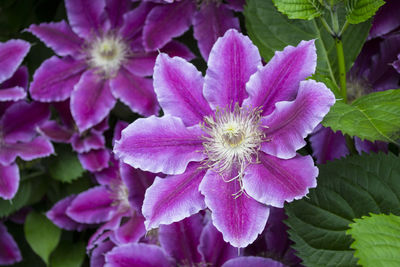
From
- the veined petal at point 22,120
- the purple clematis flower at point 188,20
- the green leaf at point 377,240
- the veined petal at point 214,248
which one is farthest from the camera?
the veined petal at point 22,120

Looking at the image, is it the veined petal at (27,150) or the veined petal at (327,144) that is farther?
the veined petal at (27,150)

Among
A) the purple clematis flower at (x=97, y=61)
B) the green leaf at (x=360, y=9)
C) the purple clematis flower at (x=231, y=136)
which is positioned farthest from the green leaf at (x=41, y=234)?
the green leaf at (x=360, y=9)

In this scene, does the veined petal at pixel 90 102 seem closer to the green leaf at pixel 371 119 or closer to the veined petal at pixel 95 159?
the veined petal at pixel 95 159

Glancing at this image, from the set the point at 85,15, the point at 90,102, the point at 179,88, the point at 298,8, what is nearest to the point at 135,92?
the point at 90,102

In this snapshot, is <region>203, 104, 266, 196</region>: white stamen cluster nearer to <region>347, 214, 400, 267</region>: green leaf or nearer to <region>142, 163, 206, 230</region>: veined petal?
<region>142, 163, 206, 230</region>: veined petal

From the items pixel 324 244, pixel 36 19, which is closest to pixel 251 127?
pixel 324 244

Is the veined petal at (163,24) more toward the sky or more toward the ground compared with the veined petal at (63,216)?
more toward the sky

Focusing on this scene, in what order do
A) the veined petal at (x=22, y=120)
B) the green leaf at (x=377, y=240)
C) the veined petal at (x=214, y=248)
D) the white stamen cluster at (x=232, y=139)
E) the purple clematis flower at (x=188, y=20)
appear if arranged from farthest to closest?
the veined petal at (x=22, y=120)
the purple clematis flower at (x=188, y=20)
the veined petal at (x=214, y=248)
the white stamen cluster at (x=232, y=139)
the green leaf at (x=377, y=240)
